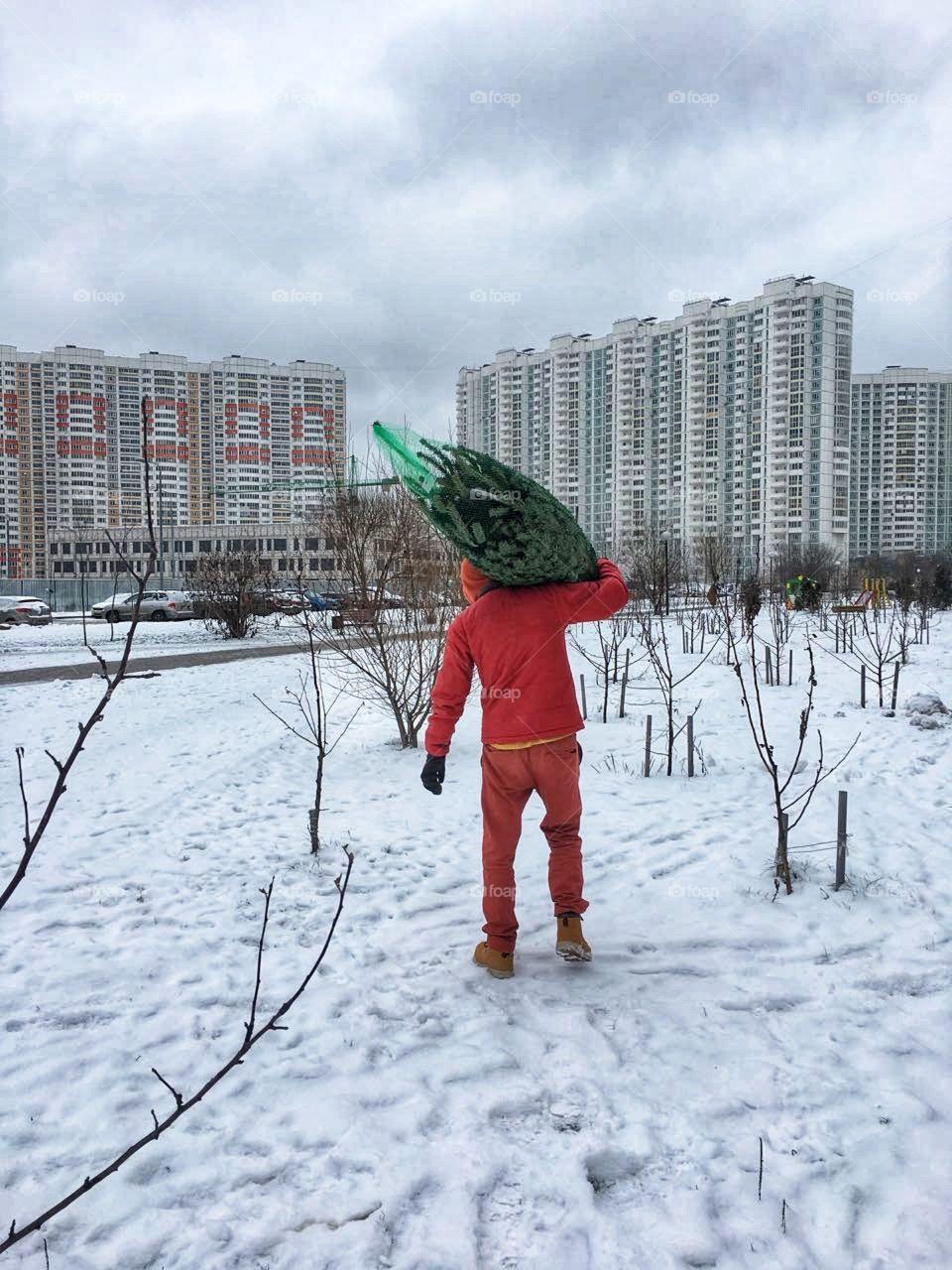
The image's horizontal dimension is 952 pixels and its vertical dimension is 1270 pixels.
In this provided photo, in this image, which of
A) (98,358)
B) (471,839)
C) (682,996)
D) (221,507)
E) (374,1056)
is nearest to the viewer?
(374,1056)

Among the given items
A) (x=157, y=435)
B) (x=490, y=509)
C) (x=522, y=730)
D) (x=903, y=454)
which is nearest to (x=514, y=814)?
(x=522, y=730)

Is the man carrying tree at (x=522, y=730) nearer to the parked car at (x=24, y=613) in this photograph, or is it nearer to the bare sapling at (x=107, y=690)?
the bare sapling at (x=107, y=690)

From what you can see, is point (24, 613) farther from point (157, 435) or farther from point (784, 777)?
point (157, 435)

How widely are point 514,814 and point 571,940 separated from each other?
1.72 ft

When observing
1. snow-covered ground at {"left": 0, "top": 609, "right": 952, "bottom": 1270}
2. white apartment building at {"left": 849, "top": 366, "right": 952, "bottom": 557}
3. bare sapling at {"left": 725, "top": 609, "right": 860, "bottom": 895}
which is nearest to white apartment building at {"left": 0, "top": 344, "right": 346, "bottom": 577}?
white apartment building at {"left": 849, "top": 366, "right": 952, "bottom": 557}

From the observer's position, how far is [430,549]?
6633 mm

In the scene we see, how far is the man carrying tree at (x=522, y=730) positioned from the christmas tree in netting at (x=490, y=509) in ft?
0.49

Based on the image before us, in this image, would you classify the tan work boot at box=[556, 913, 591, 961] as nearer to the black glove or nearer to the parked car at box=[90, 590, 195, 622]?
the black glove

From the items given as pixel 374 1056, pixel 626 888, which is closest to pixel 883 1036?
pixel 626 888

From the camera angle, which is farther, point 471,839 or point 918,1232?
point 471,839

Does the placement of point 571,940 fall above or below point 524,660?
below

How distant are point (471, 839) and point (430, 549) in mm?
3037

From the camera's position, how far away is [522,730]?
2.68 meters

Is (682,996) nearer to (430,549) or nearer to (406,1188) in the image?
(406,1188)
